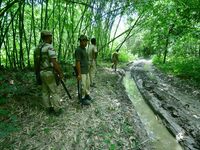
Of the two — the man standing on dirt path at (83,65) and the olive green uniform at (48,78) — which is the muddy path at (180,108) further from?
the olive green uniform at (48,78)

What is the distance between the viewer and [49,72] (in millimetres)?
5129

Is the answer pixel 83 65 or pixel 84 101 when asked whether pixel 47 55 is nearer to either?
pixel 83 65

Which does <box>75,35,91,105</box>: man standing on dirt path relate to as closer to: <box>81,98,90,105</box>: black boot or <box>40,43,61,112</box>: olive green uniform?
<box>81,98,90,105</box>: black boot

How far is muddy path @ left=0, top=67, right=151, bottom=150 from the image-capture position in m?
4.41

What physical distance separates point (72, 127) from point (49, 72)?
49.2 inches

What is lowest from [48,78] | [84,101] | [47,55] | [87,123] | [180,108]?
[180,108]

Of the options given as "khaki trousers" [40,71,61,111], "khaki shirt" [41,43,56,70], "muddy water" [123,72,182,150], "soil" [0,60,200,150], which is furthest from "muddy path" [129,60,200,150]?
"khaki shirt" [41,43,56,70]

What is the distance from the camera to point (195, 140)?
5.12 metres

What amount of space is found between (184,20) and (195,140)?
7421 mm

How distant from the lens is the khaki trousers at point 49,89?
5141 millimetres

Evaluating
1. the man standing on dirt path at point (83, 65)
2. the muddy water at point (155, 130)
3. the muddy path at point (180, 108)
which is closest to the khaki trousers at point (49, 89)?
the man standing on dirt path at point (83, 65)

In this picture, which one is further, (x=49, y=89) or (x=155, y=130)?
(x=155, y=130)

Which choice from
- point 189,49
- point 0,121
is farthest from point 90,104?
point 189,49

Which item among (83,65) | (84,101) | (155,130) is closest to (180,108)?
(155,130)
